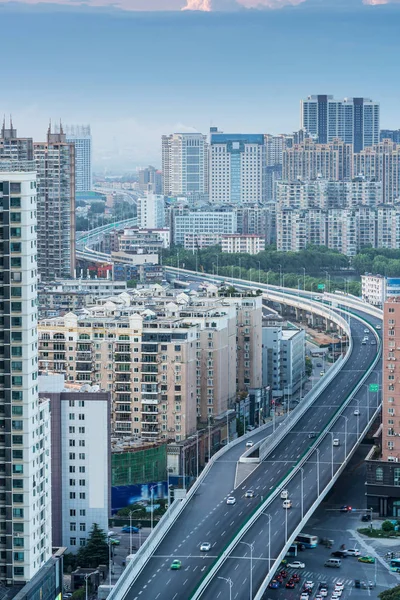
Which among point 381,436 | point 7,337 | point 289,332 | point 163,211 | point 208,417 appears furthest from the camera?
point 163,211

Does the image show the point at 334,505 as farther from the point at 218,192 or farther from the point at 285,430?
the point at 218,192

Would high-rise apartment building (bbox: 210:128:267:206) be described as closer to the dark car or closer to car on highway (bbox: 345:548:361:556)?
the dark car

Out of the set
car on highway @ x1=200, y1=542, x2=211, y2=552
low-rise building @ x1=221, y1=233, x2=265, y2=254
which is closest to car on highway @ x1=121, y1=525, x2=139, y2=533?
car on highway @ x1=200, y1=542, x2=211, y2=552

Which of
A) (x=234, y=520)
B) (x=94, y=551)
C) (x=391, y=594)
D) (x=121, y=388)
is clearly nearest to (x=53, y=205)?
(x=121, y=388)

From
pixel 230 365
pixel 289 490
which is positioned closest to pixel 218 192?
pixel 230 365

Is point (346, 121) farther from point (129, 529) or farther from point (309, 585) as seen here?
point (309, 585)

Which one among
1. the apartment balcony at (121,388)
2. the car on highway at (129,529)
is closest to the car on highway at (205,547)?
the car on highway at (129,529)
